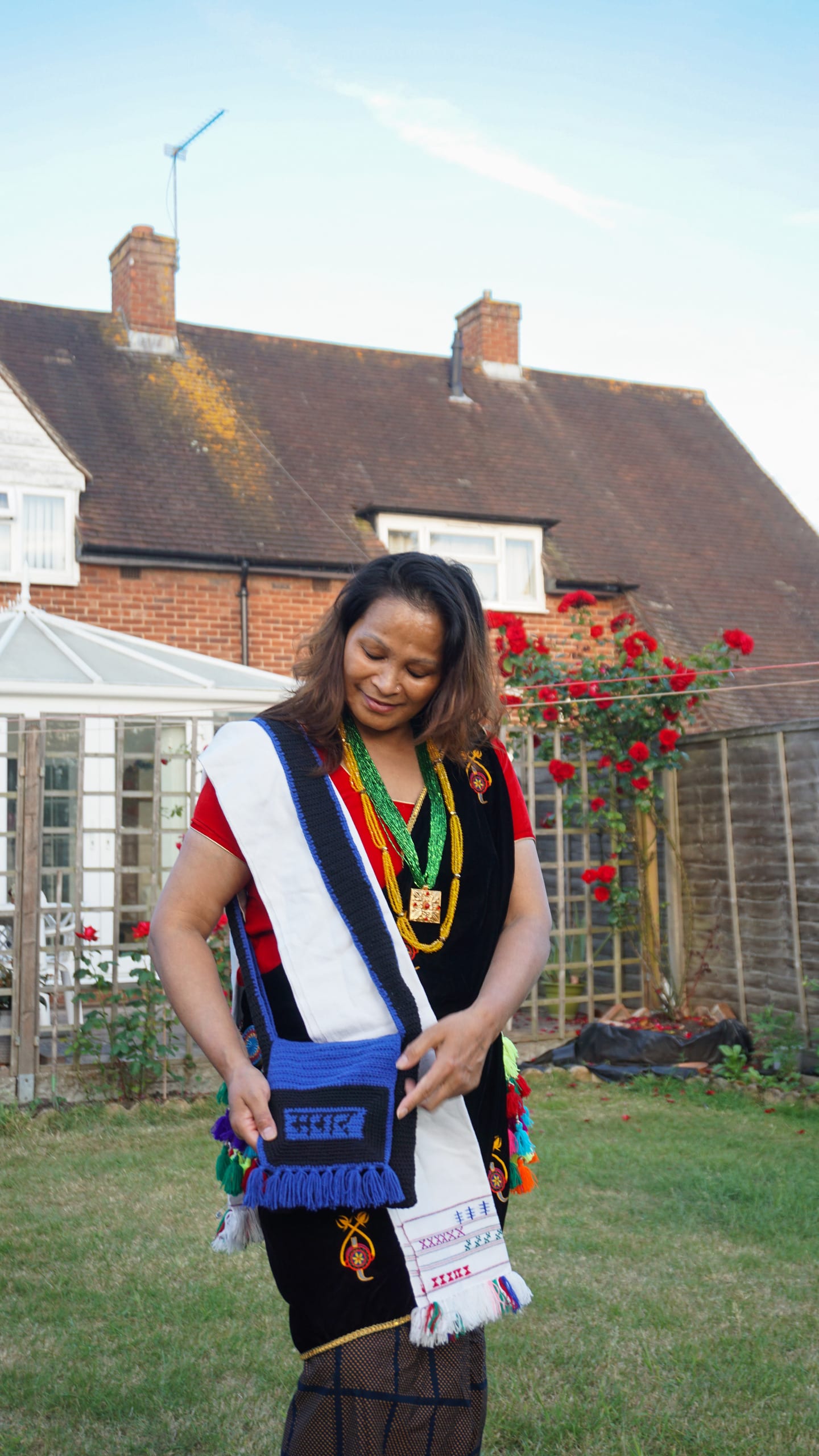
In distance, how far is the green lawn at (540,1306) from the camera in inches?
114

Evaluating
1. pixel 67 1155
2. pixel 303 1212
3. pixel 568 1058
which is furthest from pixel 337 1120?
pixel 568 1058

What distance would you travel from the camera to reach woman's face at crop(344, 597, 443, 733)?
1.95 m

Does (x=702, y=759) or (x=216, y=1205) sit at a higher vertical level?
(x=702, y=759)

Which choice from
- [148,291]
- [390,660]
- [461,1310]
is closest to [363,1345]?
[461,1310]

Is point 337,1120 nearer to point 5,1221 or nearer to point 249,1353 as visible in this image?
point 249,1353

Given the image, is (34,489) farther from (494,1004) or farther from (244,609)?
(494,1004)

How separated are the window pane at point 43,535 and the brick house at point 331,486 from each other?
0.02 metres

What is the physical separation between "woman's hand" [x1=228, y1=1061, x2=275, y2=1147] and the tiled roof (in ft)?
35.0

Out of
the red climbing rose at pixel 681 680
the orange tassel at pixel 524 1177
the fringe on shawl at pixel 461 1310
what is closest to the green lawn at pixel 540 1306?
the orange tassel at pixel 524 1177

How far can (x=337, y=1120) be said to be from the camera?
1748 millimetres

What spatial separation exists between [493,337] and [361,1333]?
16.8 metres

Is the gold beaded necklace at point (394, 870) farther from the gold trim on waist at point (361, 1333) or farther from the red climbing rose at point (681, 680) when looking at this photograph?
the red climbing rose at point (681, 680)

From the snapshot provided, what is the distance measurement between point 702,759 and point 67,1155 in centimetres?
408

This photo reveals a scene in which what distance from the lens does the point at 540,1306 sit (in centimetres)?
363
